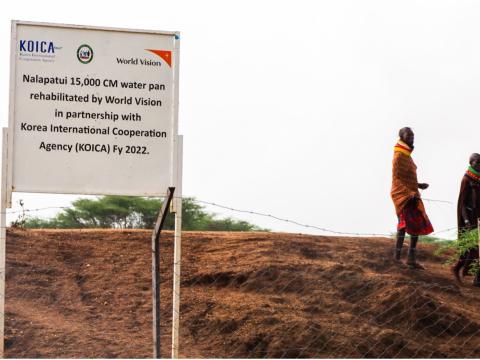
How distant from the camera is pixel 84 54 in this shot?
357 inches

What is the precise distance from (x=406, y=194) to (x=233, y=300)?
3.13 m

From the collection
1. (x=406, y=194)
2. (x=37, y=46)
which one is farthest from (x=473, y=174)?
(x=37, y=46)

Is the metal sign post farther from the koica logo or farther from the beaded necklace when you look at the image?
the beaded necklace

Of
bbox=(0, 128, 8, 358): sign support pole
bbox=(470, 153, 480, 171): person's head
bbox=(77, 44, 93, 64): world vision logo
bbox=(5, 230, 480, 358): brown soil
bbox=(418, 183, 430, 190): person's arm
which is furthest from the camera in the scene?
bbox=(418, 183, 430, 190): person's arm

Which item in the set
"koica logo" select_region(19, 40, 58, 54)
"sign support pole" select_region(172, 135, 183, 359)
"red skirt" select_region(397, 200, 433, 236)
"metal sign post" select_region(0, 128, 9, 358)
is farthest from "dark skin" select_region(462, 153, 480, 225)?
"metal sign post" select_region(0, 128, 9, 358)

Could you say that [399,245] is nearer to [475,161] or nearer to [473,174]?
[473,174]

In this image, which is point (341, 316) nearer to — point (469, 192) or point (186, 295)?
point (186, 295)

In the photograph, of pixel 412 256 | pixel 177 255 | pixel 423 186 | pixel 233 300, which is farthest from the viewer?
pixel 423 186

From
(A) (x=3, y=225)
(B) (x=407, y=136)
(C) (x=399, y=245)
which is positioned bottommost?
(C) (x=399, y=245)

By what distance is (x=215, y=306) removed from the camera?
10602 mm

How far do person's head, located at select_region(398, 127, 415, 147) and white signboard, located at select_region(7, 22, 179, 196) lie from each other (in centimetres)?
438

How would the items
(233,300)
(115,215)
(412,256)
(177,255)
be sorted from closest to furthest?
1. (177,255)
2. (233,300)
3. (412,256)
4. (115,215)

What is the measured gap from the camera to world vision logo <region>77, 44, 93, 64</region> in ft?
29.7

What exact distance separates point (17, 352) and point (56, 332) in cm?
47
